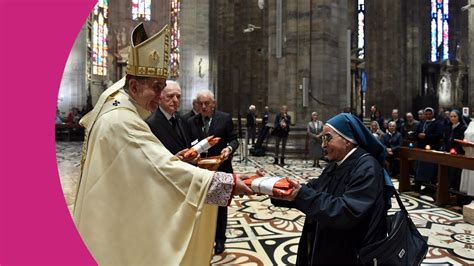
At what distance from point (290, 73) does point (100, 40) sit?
27.7 meters

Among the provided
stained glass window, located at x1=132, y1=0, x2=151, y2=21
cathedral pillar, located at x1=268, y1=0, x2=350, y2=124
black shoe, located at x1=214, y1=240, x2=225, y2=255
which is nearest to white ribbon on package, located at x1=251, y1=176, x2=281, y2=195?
black shoe, located at x1=214, y1=240, x2=225, y2=255

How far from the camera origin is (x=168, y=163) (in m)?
1.83

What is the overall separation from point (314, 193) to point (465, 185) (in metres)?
5.70

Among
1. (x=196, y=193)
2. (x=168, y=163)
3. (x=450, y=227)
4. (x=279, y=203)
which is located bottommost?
(x=450, y=227)

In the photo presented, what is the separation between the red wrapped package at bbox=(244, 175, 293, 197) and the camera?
1904 mm

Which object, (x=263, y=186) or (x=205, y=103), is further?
(x=205, y=103)

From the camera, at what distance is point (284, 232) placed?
193 inches

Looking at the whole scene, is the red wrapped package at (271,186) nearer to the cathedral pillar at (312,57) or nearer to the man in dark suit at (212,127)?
the man in dark suit at (212,127)

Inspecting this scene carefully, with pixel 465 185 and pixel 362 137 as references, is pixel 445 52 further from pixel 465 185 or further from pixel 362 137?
pixel 362 137

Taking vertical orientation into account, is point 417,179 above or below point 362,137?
below

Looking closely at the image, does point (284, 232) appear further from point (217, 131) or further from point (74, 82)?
point (74, 82)

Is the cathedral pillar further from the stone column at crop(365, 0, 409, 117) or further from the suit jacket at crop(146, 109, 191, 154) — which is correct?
the stone column at crop(365, 0, 409, 117)

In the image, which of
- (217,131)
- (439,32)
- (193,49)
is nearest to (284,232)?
(217,131)

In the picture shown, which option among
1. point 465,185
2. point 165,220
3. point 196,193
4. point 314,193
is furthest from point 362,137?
point 465,185
